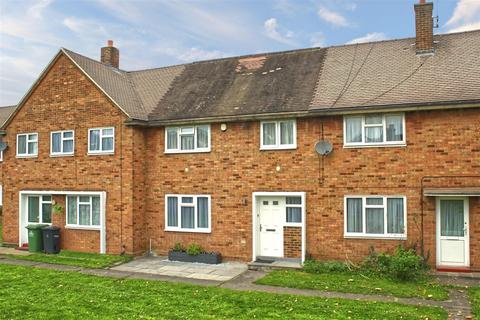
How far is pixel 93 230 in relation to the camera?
1617cm

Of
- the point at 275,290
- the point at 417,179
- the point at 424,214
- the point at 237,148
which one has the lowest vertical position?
the point at 275,290

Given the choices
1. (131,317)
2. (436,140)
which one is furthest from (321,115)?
(131,317)

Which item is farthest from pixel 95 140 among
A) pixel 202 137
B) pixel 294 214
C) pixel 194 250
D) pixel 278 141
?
pixel 294 214

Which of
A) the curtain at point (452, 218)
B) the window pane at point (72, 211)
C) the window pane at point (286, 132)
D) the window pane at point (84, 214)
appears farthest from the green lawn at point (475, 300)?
the window pane at point (72, 211)

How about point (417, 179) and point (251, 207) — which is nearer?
point (417, 179)

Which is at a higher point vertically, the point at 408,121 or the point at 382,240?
the point at 408,121

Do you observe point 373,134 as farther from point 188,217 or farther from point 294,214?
point 188,217

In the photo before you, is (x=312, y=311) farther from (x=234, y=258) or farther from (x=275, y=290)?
(x=234, y=258)

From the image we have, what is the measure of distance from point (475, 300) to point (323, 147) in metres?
5.82

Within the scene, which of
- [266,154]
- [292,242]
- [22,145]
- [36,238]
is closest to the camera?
[292,242]

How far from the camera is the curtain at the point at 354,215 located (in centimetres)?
1327

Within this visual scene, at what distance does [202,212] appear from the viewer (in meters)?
15.3

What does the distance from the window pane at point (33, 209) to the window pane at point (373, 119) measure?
518 inches

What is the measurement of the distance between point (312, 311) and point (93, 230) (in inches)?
392
